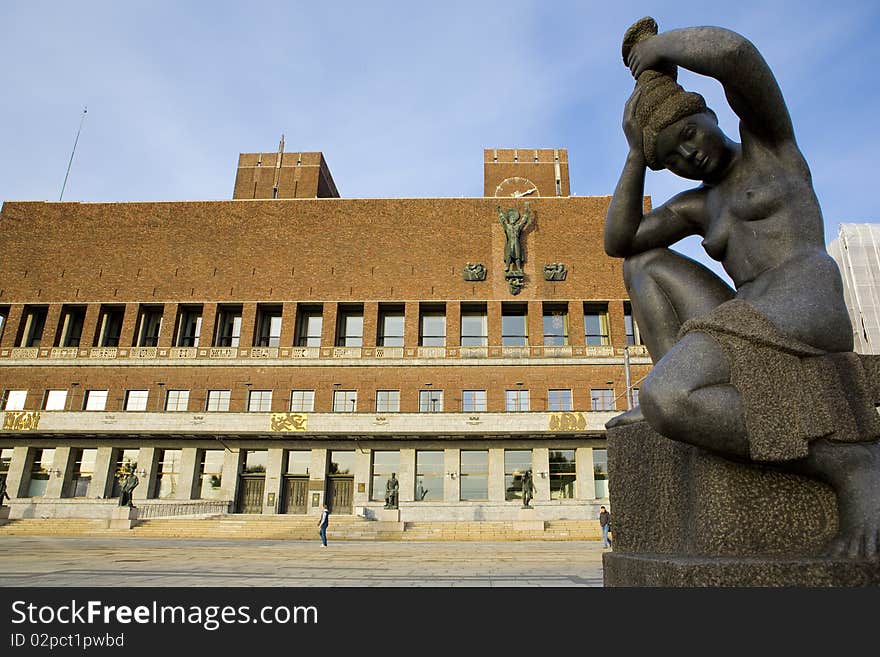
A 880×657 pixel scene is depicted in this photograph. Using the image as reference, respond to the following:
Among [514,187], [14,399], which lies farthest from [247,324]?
[514,187]

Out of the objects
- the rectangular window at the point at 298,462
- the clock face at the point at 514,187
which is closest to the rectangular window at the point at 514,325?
the rectangular window at the point at 298,462

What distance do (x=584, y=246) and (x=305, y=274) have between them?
704 inches

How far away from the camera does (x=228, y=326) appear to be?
38.2 metres

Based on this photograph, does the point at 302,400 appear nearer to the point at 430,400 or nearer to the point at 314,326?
the point at 314,326

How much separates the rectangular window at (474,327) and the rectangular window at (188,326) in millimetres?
16408

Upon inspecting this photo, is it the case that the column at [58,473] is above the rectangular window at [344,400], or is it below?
below

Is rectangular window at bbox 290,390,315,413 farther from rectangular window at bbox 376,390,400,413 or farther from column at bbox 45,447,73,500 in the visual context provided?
column at bbox 45,447,73,500

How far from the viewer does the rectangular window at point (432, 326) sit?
36625 millimetres

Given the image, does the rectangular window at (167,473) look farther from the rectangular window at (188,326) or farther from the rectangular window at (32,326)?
the rectangular window at (32,326)

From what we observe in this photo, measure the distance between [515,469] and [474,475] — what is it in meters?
2.26

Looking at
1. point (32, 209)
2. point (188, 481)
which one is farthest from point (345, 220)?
point (32, 209)

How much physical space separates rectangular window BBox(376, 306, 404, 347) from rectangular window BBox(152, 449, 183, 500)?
43.5 ft

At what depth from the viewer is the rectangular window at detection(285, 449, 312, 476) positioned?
110 feet

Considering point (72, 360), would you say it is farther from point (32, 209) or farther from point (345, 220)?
point (345, 220)
